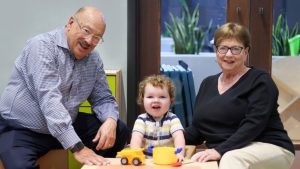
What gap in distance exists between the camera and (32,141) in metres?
2.34

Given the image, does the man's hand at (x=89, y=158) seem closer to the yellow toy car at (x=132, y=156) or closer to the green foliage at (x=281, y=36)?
the yellow toy car at (x=132, y=156)

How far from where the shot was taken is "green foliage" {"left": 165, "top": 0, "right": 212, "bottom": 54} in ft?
11.1

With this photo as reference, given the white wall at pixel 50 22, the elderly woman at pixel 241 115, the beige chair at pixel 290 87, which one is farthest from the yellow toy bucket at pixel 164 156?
the beige chair at pixel 290 87

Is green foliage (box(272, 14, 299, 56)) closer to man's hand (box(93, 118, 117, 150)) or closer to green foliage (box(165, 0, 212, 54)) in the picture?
green foliage (box(165, 0, 212, 54))

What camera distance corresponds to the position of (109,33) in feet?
10.7

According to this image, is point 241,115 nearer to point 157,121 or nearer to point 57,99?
point 157,121

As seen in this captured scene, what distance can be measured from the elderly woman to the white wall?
1125 millimetres

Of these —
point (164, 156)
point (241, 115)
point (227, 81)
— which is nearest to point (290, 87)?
point (227, 81)

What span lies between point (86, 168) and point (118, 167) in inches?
5.3

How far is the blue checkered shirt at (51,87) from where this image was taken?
7.02 feet

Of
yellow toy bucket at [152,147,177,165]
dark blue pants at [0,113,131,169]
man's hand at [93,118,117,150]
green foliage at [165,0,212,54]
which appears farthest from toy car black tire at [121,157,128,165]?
green foliage at [165,0,212,54]

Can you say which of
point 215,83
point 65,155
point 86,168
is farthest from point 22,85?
point 215,83

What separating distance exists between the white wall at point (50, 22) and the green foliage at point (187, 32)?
381 mm

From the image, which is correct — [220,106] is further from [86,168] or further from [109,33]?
[109,33]
